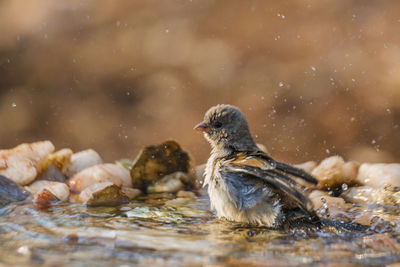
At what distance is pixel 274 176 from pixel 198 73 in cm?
494

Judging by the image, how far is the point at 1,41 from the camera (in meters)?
7.88

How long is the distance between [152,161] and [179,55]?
149 inches

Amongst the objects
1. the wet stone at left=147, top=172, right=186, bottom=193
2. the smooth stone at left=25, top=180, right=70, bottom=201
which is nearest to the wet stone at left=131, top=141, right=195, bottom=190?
the wet stone at left=147, top=172, right=186, bottom=193

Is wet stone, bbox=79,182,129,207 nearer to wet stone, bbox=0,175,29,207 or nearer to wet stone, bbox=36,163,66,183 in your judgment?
wet stone, bbox=0,175,29,207

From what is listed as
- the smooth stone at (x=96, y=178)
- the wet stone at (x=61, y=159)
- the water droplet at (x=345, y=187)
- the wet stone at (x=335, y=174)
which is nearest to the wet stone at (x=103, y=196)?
the smooth stone at (x=96, y=178)

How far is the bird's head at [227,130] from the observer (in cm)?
362

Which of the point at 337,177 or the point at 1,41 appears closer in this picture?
the point at 337,177

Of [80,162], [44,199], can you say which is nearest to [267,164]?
[44,199]

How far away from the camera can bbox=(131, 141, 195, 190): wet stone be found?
4.41 m

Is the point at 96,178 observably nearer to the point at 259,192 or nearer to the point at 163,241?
the point at 259,192

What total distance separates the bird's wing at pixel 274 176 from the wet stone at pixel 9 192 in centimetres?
163

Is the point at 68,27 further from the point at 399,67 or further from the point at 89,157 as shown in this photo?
the point at 399,67

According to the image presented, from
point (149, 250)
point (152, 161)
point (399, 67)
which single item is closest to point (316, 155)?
point (399, 67)

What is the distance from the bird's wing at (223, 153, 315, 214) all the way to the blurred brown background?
11.0ft
